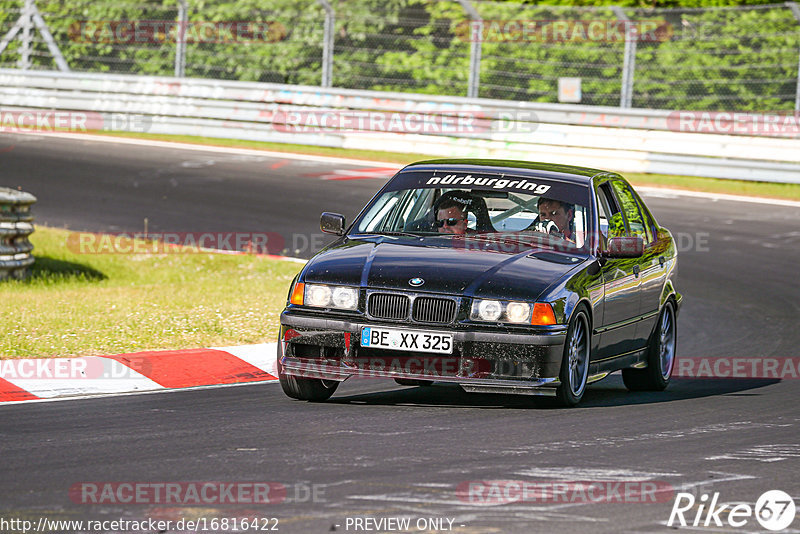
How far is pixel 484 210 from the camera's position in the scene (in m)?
9.14

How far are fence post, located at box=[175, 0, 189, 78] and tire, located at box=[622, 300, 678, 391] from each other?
16.9 m

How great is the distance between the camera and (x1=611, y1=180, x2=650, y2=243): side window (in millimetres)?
9854

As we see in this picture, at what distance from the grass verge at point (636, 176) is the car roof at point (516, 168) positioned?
12149 mm

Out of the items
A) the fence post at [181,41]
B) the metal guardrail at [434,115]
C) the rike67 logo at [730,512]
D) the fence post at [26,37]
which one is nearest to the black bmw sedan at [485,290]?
the rike67 logo at [730,512]

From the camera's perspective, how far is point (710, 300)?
1373 cm

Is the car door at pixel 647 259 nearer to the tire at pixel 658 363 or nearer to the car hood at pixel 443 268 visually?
the tire at pixel 658 363

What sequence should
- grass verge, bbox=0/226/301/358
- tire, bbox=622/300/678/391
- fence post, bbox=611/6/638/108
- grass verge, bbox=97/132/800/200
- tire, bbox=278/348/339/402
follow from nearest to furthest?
tire, bbox=278/348/339/402 → tire, bbox=622/300/678/391 → grass verge, bbox=0/226/301/358 → grass verge, bbox=97/132/800/200 → fence post, bbox=611/6/638/108

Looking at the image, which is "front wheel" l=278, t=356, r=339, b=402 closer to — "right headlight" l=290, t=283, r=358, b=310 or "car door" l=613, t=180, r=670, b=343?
"right headlight" l=290, t=283, r=358, b=310

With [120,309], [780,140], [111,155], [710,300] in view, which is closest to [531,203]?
[120,309]

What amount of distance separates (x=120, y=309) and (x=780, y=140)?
510 inches

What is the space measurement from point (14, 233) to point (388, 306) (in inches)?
278

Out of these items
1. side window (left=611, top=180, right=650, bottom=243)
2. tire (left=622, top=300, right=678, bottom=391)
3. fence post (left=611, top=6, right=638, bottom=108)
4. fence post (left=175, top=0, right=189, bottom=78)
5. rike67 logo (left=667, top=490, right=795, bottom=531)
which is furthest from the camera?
fence post (left=175, top=0, right=189, bottom=78)

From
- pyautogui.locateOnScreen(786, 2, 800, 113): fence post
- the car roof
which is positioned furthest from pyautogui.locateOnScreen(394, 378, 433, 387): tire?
pyautogui.locateOnScreen(786, 2, 800, 113): fence post

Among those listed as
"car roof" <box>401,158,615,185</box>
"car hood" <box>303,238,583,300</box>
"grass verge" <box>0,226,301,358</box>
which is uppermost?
"car roof" <box>401,158,615,185</box>
